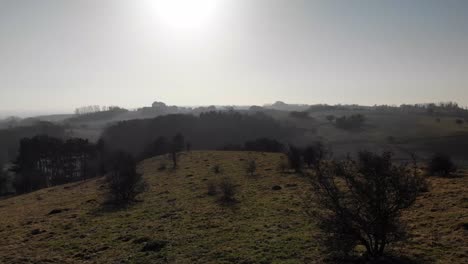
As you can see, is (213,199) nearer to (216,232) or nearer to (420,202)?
(216,232)

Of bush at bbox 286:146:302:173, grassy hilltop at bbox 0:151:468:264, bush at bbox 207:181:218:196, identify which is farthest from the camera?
bush at bbox 286:146:302:173

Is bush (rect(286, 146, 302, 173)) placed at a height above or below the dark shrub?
above

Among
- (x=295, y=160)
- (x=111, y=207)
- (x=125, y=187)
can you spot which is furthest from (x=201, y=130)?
(x=111, y=207)

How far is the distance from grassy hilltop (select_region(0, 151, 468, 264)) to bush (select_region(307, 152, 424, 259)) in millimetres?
2001

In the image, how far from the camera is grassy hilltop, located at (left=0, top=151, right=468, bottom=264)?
2028 cm

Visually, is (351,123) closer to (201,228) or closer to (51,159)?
(51,159)

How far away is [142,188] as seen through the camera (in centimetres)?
4212

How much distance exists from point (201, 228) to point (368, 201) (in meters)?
13.8

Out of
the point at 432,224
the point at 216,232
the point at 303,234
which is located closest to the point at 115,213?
the point at 216,232

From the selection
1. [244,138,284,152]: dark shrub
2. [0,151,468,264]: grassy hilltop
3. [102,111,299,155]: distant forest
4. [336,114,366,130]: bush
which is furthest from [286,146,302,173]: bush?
[336,114,366,130]: bush

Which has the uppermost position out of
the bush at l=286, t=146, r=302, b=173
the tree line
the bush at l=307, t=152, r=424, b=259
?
the bush at l=307, t=152, r=424, b=259

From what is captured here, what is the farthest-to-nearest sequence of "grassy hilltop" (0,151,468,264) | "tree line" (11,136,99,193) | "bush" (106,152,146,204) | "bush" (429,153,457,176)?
"tree line" (11,136,99,193) < "bush" (429,153,457,176) < "bush" (106,152,146,204) < "grassy hilltop" (0,151,468,264)

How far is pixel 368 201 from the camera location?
55.0 ft

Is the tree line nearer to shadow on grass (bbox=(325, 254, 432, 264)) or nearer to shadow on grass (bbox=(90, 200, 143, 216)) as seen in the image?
shadow on grass (bbox=(90, 200, 143, 216))
